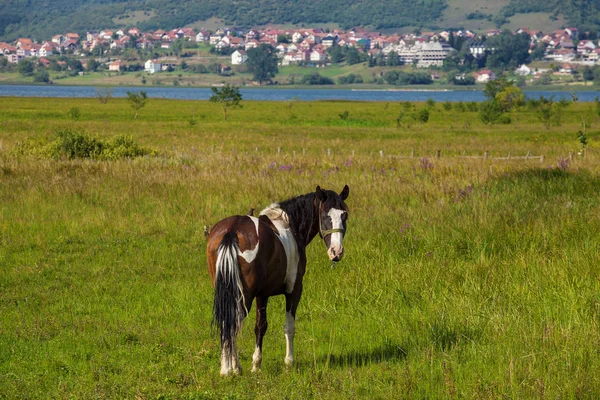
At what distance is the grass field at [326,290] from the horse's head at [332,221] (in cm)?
125

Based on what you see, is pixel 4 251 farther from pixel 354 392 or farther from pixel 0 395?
pixel 354 392

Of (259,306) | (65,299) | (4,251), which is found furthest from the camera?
(4,251)

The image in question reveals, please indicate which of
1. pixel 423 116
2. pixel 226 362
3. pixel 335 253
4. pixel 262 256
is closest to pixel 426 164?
pixel 335 253

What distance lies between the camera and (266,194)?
21484 mm

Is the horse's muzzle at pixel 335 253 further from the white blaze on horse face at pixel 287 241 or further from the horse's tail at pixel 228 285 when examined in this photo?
the horse's tail at pixel 228 285

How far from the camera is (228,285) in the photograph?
23.9 feet

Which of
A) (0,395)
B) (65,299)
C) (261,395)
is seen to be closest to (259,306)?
(261,395)

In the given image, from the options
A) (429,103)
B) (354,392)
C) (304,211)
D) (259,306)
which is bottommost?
(429,103)

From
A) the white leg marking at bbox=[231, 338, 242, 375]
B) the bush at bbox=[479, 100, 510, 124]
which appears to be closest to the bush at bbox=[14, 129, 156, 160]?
the white leg marking at bbox=[231, 338, 242, 375]

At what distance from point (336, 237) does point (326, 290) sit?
444 cm

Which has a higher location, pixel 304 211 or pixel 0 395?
pixel 304 211

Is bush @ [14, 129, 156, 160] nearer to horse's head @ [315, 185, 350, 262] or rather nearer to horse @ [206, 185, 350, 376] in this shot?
horse @ [206, 185, 350, 376]

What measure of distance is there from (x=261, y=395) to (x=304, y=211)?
204 centimetres

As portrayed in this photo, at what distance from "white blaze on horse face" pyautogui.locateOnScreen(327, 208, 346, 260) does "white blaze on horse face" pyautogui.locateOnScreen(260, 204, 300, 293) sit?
0.53 metres
